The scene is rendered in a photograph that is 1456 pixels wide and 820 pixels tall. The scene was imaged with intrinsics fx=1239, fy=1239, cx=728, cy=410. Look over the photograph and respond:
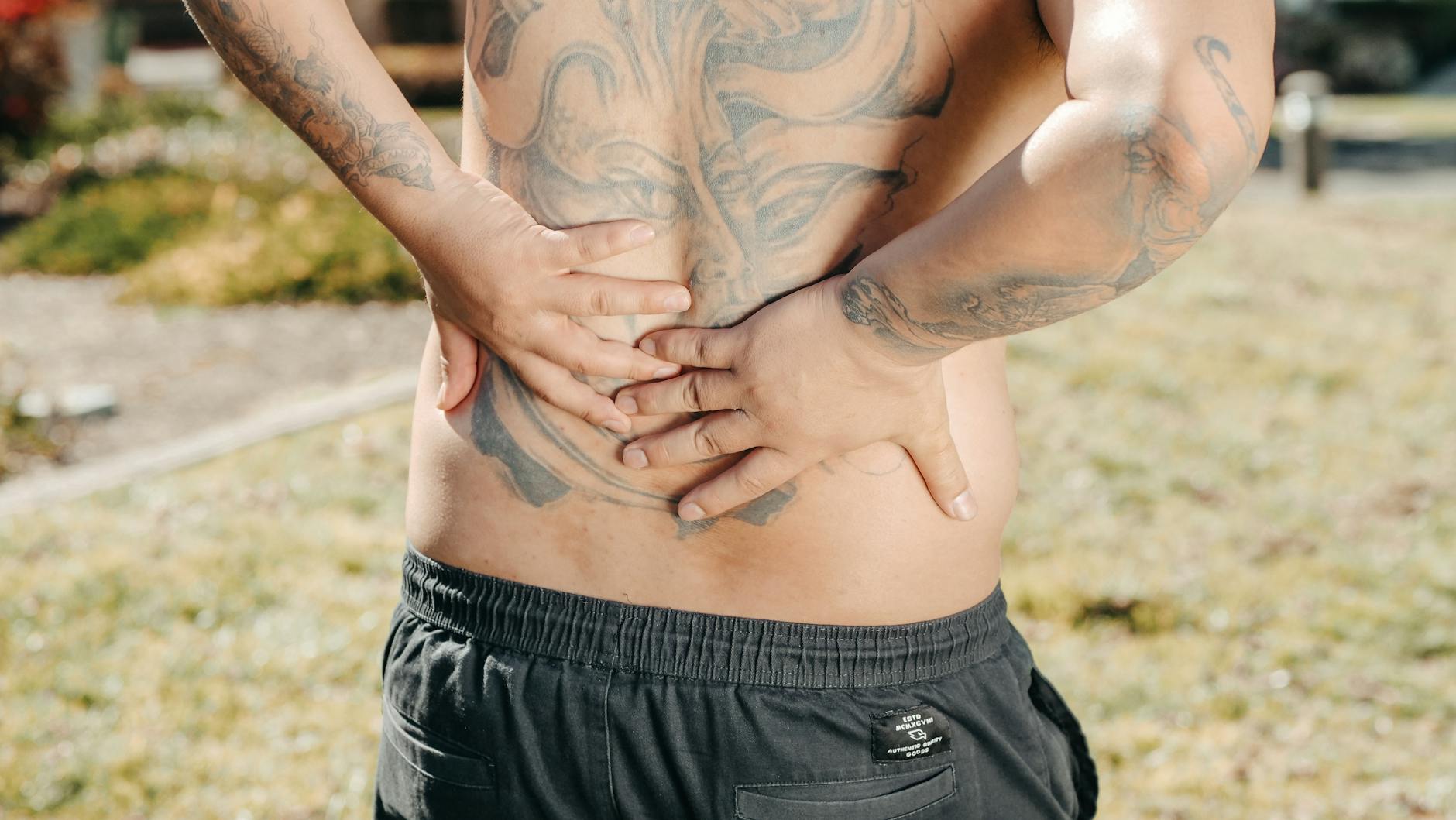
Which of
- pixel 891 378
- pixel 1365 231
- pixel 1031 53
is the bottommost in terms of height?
pixel 1365 231

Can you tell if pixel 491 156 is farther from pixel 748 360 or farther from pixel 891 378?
pixel 891 378

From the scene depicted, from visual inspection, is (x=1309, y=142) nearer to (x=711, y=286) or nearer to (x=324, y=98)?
(x=711, y=286)

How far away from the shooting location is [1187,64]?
3.39ft

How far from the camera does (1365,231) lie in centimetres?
895

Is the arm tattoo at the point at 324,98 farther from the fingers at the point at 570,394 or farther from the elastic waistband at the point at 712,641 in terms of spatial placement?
the elastic waistband at the point at 712,641

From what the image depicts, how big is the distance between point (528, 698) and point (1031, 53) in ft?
2.99

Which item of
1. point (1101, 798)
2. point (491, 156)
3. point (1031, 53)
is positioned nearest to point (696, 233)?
point (491, 156)

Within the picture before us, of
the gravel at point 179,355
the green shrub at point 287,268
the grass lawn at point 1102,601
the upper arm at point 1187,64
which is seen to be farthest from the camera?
the green shrub at point 287,268

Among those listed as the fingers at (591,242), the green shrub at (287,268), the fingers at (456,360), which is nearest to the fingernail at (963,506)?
the fingers at (591,242)

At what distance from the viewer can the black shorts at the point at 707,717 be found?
4.44 ft

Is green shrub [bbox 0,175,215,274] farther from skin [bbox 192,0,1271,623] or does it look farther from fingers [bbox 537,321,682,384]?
fingers [bbox 537,321,682,384]

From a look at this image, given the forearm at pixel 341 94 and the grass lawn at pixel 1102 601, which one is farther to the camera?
the grass lawn at pixel 1102 601

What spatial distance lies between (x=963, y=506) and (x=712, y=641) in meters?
0.33

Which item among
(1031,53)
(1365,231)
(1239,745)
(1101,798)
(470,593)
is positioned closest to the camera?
(1031,53)
